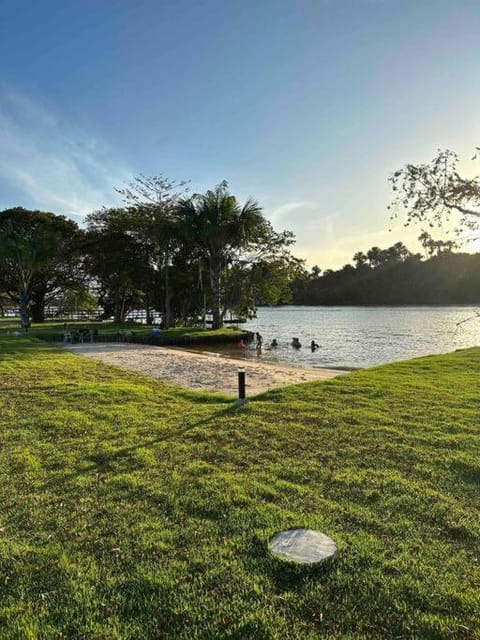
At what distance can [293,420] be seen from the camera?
249 inches

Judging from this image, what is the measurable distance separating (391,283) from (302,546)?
116 m

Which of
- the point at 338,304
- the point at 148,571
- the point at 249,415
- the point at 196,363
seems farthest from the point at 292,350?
the point at 338,304

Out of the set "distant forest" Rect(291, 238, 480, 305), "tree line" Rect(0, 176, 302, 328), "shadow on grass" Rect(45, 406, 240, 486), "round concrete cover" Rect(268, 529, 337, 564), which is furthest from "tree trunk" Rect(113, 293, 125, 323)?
"distant forest" Rect(291, 238, 480, 305)

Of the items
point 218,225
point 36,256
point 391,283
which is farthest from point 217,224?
point 391,283

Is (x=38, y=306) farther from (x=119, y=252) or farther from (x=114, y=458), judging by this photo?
(x=114, y=458)

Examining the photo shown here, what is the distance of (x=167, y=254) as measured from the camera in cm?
3088

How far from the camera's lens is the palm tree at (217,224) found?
2755 centimetres

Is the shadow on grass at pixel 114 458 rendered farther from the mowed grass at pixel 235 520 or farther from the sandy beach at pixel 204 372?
the sandy beach at pixel 204 372

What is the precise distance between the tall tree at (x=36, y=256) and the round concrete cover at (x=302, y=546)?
28654 millimetres

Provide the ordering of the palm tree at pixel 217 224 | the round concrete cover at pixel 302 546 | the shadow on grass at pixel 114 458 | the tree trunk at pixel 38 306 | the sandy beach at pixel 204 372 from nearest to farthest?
the round concrete cover at pixel 302 546 → the shadow on grass at pixel 114 458 → the sandy beach at pixel 204 372 → the palm tree at pixel 217 224 → the tree trunk at pixel 38 306

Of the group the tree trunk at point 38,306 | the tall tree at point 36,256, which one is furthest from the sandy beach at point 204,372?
the tree trunk at point 38,306

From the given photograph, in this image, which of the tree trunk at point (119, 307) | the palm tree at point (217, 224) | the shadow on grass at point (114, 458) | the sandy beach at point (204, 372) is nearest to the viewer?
the shadow on grass at point (114, 458)

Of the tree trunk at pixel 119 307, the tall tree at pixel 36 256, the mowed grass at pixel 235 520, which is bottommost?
the mowed grass at pixel 235 520

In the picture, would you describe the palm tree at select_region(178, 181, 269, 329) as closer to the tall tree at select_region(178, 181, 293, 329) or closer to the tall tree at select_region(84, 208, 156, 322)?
the tall tree at select_region(178, 181, 293, 329)
